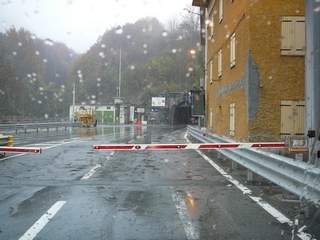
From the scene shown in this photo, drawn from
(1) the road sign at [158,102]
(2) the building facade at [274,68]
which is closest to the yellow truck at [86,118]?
(1) the road sign at [158,102]

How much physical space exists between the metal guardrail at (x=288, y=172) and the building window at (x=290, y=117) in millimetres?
7448

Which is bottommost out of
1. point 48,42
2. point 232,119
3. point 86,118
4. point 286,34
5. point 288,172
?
point 288,172

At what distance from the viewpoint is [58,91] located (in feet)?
339

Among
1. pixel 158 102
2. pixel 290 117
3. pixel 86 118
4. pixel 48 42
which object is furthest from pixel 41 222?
pixel 158 102

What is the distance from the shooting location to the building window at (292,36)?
1828 centimetres

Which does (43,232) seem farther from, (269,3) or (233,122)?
(233,122)

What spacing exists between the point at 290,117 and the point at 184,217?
12023 millimetres

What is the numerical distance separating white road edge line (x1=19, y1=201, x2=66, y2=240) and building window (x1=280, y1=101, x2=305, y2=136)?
38.5 feet

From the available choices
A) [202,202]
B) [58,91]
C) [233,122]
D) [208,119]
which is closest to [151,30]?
[58,91]

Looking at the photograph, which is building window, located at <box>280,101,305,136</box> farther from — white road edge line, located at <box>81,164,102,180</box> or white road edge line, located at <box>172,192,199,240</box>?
white road edge line, located at <box>172,192,199,240</box>

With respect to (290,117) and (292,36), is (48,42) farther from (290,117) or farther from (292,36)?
(290,117)

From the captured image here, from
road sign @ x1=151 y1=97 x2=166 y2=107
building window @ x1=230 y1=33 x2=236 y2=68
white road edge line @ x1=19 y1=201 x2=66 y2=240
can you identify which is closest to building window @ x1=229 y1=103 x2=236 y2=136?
building window @ x1=230 y1=33 x2=236 y2=68

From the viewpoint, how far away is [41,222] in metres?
7.03

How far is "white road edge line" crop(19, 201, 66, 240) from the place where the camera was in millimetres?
6285
